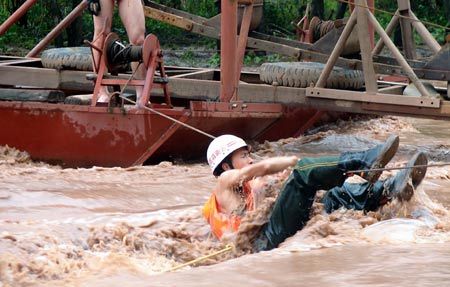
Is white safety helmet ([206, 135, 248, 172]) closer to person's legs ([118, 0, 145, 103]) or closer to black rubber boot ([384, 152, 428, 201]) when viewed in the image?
black rubber boot ([384, 152, 428, 201])

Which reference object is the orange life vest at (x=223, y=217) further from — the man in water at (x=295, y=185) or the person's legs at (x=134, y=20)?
the person's legs at (x=134, y=20)

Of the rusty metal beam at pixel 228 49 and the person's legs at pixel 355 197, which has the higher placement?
the rusty metal beam at pixel 228 49

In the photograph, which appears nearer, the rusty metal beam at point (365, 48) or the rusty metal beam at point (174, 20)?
the rusty metal beam at point (365, 48)

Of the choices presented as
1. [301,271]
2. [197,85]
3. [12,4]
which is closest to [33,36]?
[12,4]

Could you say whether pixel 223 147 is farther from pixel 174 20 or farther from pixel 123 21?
pixel 174 20

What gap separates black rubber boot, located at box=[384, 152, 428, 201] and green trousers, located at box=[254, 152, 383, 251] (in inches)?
5.0

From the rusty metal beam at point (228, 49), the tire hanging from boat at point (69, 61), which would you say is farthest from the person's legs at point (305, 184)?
the tire hanging from boat at point (69, 61)

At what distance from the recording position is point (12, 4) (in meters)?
22.7

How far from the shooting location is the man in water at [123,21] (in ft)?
31.7

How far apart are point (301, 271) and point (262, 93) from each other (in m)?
5.30

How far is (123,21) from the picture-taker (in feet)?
32.3

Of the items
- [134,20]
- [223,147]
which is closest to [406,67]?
[134,20]

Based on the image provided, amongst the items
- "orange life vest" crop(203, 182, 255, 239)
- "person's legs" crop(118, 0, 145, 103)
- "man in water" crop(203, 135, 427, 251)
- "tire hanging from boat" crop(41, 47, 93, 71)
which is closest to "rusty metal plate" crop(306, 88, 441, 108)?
"person's legs" crop(118, 0, 145, 103)

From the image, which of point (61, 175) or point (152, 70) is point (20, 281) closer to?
point (61, 175)
